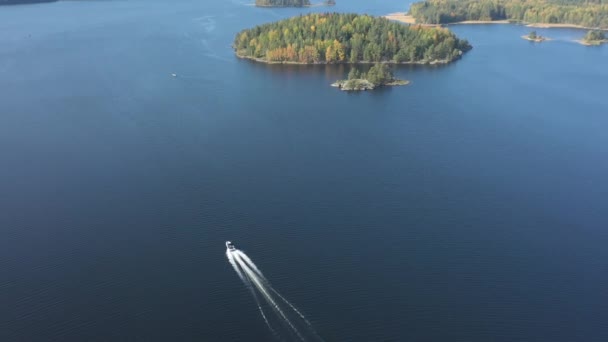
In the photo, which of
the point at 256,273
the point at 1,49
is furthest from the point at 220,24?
the point at 256,273

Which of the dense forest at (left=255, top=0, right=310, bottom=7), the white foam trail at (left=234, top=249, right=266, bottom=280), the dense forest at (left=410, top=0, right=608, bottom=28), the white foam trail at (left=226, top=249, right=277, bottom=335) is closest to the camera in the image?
the white foam trail at (left=226, top=249, right=277, bottom=335)

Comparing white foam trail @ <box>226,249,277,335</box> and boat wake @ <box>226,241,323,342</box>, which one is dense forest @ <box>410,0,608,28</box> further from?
boat wake @ <box>226,241,323,342</box>

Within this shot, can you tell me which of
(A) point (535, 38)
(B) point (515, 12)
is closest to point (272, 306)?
(A) point (535, 38)

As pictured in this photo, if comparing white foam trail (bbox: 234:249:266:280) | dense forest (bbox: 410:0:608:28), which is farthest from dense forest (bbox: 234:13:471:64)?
white foam trail (bbox: 234:249:266:280)

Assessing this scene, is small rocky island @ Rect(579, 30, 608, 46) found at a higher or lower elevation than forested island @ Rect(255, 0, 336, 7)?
lower

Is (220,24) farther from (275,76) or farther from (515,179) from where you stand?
(515,179)

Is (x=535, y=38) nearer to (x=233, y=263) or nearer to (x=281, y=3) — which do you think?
(x=281, y=3)

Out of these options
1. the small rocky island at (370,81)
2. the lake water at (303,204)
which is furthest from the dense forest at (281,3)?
the small rocky island at (370,81)

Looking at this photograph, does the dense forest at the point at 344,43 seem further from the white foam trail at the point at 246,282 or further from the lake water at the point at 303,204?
the white foam trail at the point at 246,282
